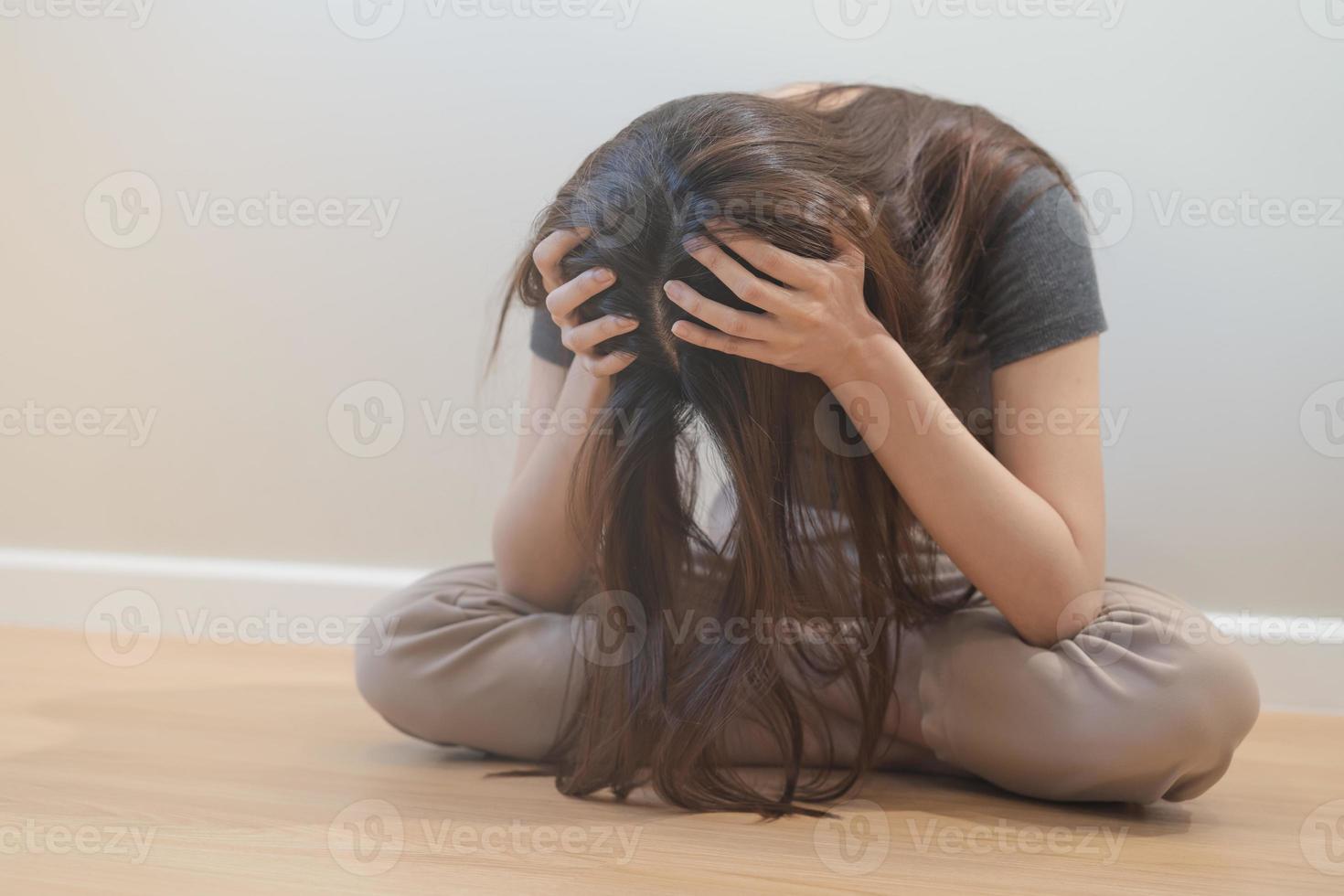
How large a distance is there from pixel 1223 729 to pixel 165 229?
1427 millimetres

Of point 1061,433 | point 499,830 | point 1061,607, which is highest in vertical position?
point 1061,433

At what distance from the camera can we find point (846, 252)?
740mm

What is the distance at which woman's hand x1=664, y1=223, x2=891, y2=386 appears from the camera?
0.69 m

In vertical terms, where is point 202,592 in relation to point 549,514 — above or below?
below

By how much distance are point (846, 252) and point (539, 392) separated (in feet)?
1.23

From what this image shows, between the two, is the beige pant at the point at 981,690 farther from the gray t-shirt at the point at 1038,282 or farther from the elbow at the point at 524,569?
the gray t-shirt at the point at 1038,282

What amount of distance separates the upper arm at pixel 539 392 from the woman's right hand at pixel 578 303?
0.74 feet

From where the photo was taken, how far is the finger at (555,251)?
747mm

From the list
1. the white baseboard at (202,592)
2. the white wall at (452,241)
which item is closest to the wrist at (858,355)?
the white wall at (452,241)

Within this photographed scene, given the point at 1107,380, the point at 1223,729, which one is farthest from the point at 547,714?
the point at 1107,380

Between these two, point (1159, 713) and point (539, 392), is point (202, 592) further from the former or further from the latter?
point (1159, 713)

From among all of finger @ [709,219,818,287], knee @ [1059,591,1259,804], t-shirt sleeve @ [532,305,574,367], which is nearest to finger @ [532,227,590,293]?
finger @ [709,219,818,287]

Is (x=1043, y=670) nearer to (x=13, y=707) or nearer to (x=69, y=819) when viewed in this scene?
(x=69, y=819)

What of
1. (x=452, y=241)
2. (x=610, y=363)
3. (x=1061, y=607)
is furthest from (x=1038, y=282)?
(x=452, y=241)
